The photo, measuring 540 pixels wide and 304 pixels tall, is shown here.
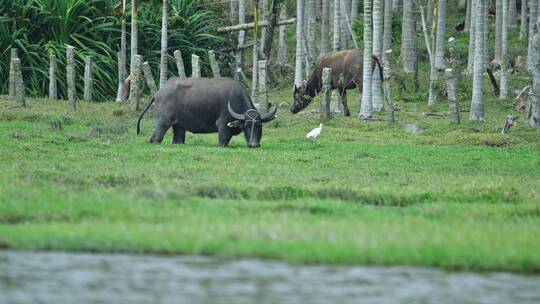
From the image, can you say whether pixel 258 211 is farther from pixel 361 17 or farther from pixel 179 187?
pixel 361 17

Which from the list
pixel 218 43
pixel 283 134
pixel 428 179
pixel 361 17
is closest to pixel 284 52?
pixel 218 43

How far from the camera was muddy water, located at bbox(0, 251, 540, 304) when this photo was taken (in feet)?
31.2

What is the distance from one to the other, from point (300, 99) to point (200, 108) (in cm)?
903

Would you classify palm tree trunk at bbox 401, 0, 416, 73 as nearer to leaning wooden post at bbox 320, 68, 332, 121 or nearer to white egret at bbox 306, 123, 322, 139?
leaning wooden post at bbox 320, 68, 332, 121

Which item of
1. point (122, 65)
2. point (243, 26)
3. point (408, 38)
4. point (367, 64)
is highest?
point (243, 26)

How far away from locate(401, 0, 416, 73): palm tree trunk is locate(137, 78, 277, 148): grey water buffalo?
1240 centimetres

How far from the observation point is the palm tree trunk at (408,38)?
34719 millimetres

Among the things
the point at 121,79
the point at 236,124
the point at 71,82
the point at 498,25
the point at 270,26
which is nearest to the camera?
the point at 236,124

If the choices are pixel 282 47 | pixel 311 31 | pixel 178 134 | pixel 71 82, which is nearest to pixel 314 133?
pixel 178 134

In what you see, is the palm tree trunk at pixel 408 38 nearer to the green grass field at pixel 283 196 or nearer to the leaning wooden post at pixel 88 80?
the leaning wooden post at pixel 88 80

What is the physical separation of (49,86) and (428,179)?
1770 cm

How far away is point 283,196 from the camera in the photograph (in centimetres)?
1475

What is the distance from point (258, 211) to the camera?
43.4 feet

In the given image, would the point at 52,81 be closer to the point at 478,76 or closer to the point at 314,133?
the point at 314,133
